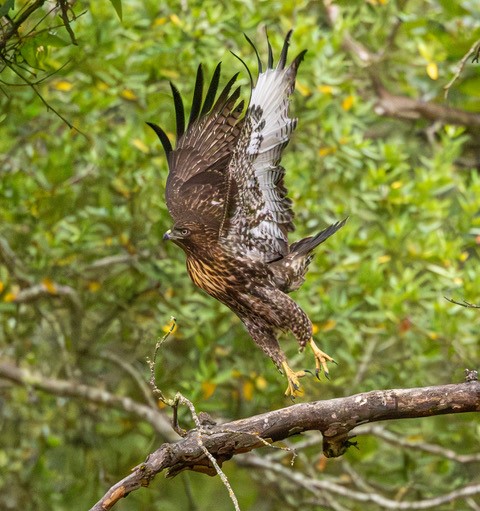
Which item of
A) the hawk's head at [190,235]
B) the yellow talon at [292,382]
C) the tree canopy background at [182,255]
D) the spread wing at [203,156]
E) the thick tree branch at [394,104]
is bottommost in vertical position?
the yellow talon at [292,382]

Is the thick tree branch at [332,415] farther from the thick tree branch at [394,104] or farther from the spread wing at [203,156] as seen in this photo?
the thick tree branch at [394,104]

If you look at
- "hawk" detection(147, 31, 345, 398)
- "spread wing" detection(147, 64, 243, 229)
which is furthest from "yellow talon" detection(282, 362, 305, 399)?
"spread wing" detection(147, 64, 243, 229)

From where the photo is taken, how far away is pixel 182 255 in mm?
5477

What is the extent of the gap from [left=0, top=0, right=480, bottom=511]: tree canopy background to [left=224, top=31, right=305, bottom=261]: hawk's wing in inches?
63.9

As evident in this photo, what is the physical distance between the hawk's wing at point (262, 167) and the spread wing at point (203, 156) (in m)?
0.06

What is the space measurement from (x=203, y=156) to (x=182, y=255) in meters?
1.88

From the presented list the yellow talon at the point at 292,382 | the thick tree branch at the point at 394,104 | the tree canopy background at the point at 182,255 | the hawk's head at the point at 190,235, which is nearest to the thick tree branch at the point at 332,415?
the yellow talon at the point at 292,382

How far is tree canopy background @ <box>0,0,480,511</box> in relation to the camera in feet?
17.6

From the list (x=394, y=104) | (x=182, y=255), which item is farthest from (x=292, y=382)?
(x=394, y=104)

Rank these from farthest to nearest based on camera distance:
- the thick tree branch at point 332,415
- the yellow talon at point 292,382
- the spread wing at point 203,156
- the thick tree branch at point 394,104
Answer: the thick tree branch at point 394,104
the spread wing at point 203,156
the yellow talon at point 292,382
the thick tree branch at point 332,415

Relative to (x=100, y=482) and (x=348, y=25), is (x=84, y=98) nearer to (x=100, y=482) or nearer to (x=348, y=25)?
(x=348, y=25)

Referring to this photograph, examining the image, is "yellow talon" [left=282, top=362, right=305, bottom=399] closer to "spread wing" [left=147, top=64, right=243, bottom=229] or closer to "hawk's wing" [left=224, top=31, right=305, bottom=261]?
"hawk's wing" [left=224, top=31, right=305, bottom=261]

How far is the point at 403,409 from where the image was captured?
304 cm

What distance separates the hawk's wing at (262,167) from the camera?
335 centimetres
